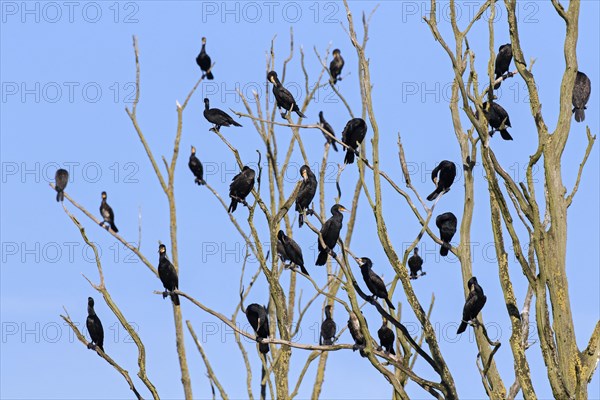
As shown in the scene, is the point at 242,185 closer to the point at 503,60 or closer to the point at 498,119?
the point at 498,119

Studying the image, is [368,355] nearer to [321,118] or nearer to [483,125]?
[483,125]

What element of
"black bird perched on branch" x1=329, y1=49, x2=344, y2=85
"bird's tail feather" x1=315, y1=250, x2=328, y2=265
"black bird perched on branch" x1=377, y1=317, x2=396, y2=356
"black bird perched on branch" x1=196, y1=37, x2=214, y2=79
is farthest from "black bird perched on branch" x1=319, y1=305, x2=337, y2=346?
"black bird perched on branch" x1=196, y1=37, x2=214, y2=79

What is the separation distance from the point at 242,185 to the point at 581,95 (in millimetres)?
3325

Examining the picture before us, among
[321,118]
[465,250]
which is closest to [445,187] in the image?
[465,250]

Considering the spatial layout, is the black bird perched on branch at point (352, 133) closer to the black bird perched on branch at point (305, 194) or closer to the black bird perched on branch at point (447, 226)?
the black bird perched on branch at point (305, 194)

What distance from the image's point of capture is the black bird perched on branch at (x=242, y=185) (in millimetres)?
9664

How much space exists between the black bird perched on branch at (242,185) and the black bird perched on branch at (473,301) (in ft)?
9.37

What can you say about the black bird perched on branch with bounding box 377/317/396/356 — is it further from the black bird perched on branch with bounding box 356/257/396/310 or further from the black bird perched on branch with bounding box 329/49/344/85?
the black bird perched on branch with bounding box 329/49/344/85

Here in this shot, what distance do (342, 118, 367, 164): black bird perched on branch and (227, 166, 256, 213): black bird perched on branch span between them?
941 mm

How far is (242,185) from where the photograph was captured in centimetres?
972

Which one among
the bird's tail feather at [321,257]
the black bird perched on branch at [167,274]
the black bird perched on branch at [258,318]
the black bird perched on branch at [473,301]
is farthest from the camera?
the black bird perched on branch at [167,274]

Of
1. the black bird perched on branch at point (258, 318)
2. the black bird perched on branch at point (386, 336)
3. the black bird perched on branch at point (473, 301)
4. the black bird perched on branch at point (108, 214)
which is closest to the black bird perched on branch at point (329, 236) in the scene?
the black bird perched on branch at point (258, 318)

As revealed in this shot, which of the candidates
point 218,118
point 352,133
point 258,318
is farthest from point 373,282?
point 218,118

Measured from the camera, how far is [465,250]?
7.55m
